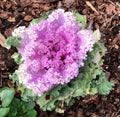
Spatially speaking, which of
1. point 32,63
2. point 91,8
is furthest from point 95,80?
point 91,8

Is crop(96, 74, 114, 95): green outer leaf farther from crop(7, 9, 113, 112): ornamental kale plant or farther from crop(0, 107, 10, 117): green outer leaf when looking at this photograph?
crop(0, 107, 10, 117): green outer leaf

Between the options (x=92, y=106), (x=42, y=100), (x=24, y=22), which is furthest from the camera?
(x=24, y=22)

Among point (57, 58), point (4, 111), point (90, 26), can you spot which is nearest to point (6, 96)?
point (4, 111)

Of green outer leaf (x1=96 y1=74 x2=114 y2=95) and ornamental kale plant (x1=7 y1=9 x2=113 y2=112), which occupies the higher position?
ornamental kale plant (x1=7 y1=9 x2=113 y2=112)

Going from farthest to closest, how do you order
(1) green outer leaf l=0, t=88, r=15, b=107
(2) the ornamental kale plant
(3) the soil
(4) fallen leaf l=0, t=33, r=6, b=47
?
(4) fallen leaf l=0, t=33, r=6, b=47
(3) the soil
(1) green outer leaf l=0, t=88, r=15, b=107
(2) the ornamental kale plant

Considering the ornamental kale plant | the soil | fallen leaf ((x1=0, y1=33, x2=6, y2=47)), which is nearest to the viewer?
the ornamental kale plant

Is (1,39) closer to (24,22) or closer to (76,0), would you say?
(24,22)

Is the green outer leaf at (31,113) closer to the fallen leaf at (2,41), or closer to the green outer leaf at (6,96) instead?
the green outer leaf at (6,96)

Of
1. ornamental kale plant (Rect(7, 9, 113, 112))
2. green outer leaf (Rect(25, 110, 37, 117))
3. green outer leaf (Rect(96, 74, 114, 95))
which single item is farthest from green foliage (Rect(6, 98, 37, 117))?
green outer leaf (Rect(96, 74, 114, 95))
